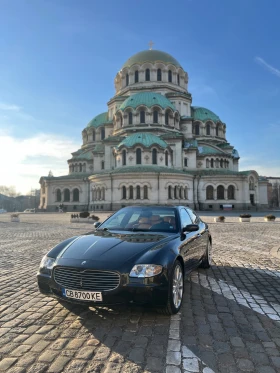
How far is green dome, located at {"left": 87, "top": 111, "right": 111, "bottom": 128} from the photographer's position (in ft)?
189

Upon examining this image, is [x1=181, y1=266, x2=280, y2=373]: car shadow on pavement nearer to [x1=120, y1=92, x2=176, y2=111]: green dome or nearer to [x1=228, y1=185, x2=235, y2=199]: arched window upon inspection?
[x1=228, y1=185, x2=235, y2=199]: arched window

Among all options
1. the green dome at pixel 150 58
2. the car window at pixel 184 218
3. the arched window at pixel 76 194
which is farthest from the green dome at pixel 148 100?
the car window at pixel 184 218

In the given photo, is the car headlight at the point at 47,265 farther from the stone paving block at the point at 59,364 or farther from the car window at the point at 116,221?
the car window at the point at 116,221

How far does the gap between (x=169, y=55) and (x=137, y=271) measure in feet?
194

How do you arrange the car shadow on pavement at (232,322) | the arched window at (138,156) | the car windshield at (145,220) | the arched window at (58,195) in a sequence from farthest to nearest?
the arched window at (58,195)
the arched window at (138,156)
the car windshield at (145,220)
the car shadow on pavement at (232,322)

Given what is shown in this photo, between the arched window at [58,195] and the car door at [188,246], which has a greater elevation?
the arched window at [58,195]

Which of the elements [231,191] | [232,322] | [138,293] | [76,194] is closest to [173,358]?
[138,293]

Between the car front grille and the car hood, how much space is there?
121 millimetres

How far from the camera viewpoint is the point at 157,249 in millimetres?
4250

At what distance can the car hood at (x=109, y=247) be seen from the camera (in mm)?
4031

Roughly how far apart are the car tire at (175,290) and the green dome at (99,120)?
179ft

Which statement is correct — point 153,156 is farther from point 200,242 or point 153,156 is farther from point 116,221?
point 116,221

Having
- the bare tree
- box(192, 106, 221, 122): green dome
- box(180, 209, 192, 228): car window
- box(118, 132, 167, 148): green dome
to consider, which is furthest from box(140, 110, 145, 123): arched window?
the bare tree

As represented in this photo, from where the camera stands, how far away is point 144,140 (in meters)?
42.6
